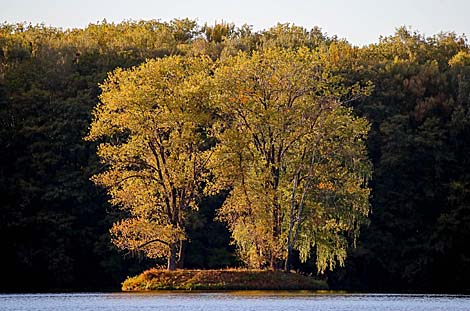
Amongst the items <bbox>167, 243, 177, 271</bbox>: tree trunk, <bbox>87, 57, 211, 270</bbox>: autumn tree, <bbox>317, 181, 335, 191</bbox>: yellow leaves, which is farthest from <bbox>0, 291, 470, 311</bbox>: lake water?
<bbox>167, 243, 177, 271</bbox>: tree trunk

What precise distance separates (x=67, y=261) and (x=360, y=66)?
24309mm

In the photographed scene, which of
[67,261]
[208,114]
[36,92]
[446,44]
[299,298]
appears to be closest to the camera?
[299,298]

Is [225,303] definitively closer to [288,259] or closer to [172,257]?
[288,259]

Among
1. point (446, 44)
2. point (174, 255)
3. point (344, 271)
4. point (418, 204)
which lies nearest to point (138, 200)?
point (174, 255)

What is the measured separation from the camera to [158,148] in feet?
183

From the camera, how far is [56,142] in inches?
2707

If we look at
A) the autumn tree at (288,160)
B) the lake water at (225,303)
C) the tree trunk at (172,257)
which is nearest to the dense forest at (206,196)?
the tree trunk at (172,257)

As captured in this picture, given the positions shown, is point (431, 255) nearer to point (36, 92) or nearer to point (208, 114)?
point (208, 114)

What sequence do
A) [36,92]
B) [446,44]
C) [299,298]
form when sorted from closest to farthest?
[299,298], [36,92], [446,44]

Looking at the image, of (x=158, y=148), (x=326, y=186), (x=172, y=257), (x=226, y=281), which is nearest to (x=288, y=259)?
(x=226, y=281)

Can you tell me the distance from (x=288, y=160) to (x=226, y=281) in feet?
22.5

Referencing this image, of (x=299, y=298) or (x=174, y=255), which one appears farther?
(x=174, y=255)

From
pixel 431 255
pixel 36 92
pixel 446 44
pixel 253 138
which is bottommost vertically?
pixel 431 255

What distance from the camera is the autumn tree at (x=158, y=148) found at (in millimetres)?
54031
